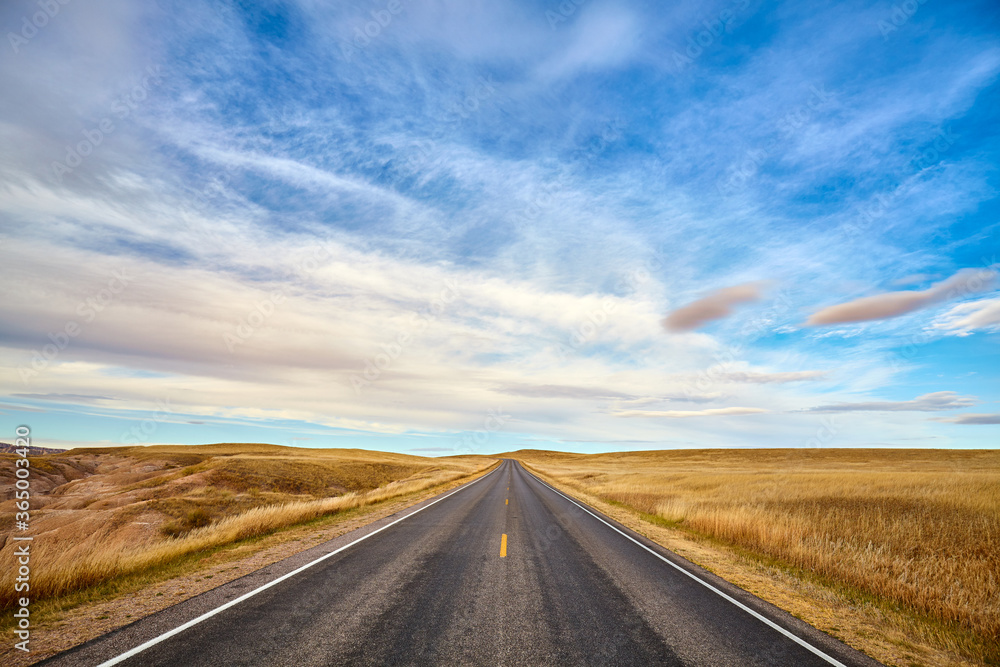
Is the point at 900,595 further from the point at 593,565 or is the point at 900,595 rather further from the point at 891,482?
the point at 891,482

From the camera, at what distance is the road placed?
4621 mm

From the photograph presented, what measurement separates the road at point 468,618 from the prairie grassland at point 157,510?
2560mm

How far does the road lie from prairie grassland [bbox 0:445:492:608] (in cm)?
256

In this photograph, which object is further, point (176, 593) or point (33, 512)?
point (33, 512)

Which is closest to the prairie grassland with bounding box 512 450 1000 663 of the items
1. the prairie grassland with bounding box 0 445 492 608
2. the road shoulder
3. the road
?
the road shoulder

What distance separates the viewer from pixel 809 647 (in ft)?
17.3

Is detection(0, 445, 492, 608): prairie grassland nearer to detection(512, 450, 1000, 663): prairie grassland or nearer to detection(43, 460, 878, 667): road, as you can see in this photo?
detection(43, 460, 878, 667): road

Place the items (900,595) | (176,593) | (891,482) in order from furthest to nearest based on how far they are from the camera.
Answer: (891,482)
(900,595)
(176,593)

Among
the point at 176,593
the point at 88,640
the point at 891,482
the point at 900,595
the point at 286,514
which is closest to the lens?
the point at 88,640

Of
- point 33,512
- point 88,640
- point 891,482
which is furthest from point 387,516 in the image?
point 891,482

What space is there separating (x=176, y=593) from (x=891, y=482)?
30052 millimetres

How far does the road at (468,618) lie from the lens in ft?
15.2

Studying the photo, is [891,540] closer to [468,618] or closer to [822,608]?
[822,608]

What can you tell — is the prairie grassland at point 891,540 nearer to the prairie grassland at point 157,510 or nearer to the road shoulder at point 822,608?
the road shoulder at point 822,608
